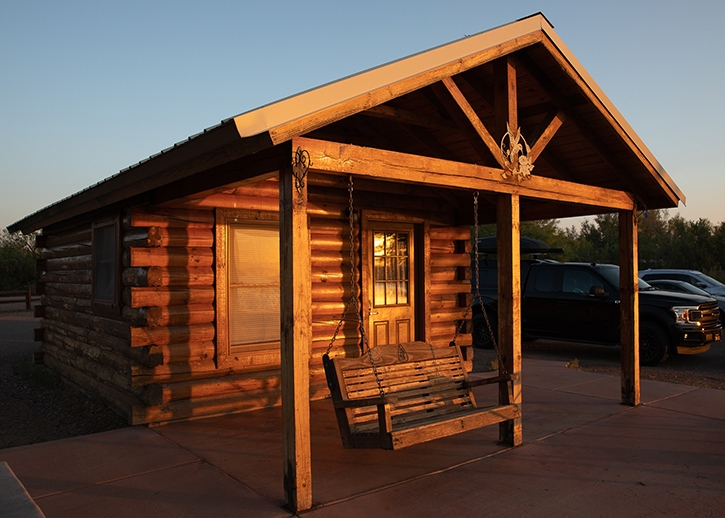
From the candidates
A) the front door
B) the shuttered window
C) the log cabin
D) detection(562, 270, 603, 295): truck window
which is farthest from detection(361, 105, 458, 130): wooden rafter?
detection(562, 270, 603, 295): truck window

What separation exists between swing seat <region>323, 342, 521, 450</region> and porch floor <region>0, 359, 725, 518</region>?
0.42 metres

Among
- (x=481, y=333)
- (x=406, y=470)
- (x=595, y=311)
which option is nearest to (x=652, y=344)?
(x=595, y=311)

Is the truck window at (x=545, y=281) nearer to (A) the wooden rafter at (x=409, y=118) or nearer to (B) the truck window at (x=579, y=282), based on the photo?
(B) the truck window at (x=579, y=282)

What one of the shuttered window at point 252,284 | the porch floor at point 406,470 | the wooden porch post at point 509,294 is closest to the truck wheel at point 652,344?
the porch floor at point 406,470

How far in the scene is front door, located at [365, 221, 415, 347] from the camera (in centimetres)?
838

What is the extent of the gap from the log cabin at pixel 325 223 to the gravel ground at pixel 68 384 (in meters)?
0.39

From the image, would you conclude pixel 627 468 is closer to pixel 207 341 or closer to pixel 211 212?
pixel 207 341

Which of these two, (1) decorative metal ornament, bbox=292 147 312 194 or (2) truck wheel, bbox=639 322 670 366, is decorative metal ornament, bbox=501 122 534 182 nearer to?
(1) decorative metal ornament, bbox=292 147 312 194

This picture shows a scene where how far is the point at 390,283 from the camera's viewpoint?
8.71m

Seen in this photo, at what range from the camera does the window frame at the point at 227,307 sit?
7.09 meters

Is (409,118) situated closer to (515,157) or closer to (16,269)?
(515,157)

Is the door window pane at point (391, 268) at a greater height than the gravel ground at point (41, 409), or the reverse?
the door window pane at point (391, 268)

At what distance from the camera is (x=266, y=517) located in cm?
401

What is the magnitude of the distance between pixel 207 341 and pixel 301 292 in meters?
3.35
